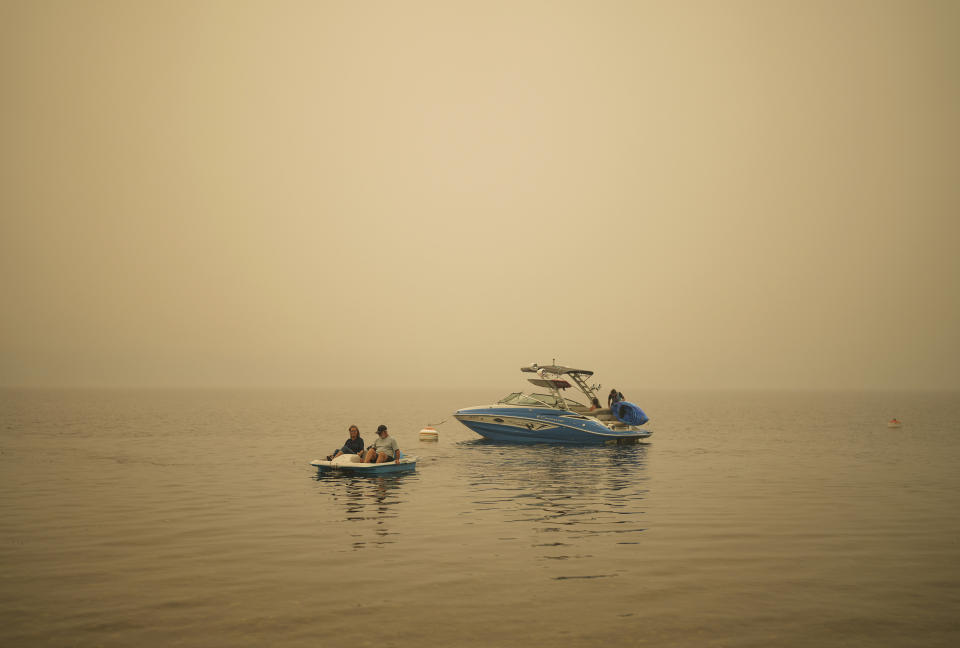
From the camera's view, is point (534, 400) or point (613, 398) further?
point (613, 398)

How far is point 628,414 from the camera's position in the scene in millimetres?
45688

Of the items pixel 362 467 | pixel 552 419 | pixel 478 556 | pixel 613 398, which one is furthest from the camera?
pixel 613 398

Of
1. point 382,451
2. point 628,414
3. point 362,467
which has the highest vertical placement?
point 628,414

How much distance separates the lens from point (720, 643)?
34.2 feet

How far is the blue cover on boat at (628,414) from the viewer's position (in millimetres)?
45469

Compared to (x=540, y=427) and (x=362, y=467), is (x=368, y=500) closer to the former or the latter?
(x=362, y=467)

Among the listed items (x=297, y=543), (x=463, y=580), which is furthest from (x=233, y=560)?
(x=463, y=580)

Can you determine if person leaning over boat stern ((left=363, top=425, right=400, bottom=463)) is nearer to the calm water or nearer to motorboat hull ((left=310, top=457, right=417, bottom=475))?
motorboat hull ((left=310, top=457, right=417, bottom=475))

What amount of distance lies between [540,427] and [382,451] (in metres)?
16.7

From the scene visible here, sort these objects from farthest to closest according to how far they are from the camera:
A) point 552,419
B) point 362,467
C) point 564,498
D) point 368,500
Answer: point 552,419
point 362,467
point 564,498
point 368,500

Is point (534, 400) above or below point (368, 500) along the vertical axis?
above

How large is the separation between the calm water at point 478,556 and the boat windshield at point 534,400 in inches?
388

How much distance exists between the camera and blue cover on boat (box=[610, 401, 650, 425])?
45.5 m

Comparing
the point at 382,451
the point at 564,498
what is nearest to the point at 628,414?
the point at 382,451
